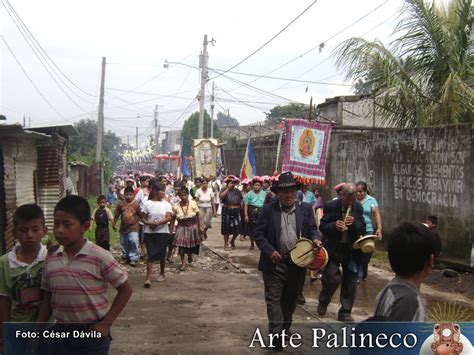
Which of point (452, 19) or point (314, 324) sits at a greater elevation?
point (452, 19)

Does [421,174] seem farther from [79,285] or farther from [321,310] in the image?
[79,285]

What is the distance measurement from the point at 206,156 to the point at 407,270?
21423 mm

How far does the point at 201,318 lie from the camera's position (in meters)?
7.42

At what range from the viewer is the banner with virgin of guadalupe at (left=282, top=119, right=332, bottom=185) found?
12.3 metres

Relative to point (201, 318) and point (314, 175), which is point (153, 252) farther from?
point (314, 175)

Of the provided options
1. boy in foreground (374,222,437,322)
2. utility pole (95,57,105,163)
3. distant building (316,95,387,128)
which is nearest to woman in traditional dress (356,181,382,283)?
boy in foreground (374,222,437,322)

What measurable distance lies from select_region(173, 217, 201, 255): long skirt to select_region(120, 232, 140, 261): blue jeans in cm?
81

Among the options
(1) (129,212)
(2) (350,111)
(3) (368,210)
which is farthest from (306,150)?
(2) (350,111)

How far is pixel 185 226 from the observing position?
444 inches

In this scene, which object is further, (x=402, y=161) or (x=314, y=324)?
(x=402, y=161)

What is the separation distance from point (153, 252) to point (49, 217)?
603cm

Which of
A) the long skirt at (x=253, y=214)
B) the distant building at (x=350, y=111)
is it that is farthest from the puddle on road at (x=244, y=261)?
the distant building at (x=350, y=111)

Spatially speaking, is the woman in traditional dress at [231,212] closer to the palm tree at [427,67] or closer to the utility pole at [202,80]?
the palm tree at [427,67]

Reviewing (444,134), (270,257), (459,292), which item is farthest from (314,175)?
(270,257)
